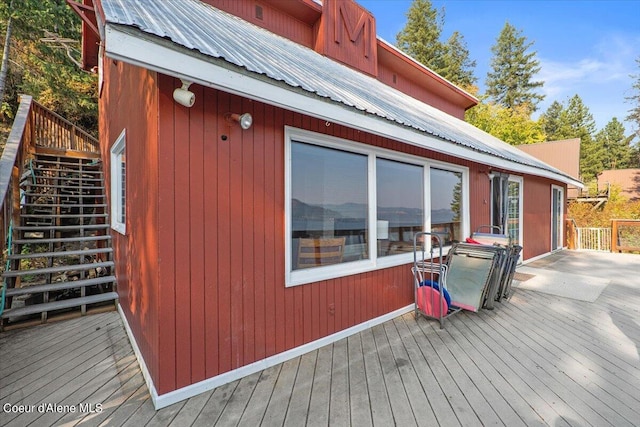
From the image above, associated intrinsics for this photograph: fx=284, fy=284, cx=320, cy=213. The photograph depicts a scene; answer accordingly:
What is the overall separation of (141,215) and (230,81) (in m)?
1.47

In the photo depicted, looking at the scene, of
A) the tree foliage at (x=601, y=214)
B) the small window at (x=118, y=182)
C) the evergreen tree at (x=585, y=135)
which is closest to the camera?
the small window at (x=118, y=182)

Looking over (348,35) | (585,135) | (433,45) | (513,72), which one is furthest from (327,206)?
(585,135)

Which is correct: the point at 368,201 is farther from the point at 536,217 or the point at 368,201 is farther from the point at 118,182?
the point at 536,217

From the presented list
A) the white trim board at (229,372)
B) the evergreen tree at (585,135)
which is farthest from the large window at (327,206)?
the evergreen tree at (585,135)

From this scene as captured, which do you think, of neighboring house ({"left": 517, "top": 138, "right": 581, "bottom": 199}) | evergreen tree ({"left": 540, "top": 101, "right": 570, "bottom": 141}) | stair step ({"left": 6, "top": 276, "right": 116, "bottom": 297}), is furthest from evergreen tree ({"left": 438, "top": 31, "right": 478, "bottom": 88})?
stair step ({"left": 6, "top": 276, "right": 116, "bottom": 297})

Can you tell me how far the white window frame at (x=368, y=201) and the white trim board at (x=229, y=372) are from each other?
65 centimetres

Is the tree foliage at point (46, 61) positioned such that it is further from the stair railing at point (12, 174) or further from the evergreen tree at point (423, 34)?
the evergreen tree at point (423, 34)

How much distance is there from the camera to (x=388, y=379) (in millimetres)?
2383

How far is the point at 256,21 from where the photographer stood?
4.95m

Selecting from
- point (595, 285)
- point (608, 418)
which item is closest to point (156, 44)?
point (608, 418)

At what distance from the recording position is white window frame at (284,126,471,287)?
2.77 metres

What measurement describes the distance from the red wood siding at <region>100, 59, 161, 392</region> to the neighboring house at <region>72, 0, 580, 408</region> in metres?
0.02

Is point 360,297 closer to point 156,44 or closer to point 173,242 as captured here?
point 173,242

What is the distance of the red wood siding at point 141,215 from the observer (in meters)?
2.15
